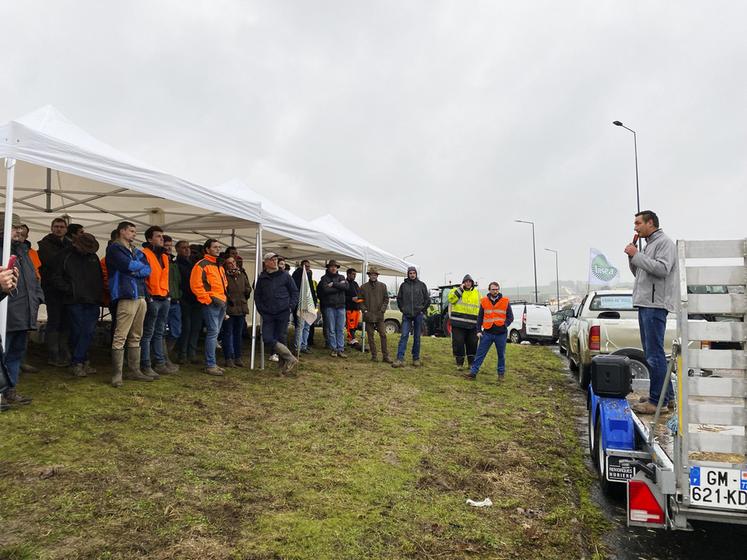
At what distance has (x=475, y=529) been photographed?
3131 mm

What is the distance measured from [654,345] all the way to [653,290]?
1.59ft

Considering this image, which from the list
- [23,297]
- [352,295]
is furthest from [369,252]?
[23,297]

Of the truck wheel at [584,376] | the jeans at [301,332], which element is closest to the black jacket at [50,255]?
the jeans at [301,332]

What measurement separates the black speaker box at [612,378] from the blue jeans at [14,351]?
5.37 metres

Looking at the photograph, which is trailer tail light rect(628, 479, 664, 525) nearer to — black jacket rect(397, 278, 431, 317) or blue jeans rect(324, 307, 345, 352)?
black jacket rect(397, 278, 431, 317)

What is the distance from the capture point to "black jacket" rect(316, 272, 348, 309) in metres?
10.2

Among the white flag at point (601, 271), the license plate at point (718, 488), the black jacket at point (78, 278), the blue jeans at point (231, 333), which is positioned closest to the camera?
the license plate at point (718, 488)

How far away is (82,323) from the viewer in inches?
226

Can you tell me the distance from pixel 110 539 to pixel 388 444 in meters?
2.62

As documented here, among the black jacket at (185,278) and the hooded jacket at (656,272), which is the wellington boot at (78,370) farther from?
the hooded jacket at (656,272)

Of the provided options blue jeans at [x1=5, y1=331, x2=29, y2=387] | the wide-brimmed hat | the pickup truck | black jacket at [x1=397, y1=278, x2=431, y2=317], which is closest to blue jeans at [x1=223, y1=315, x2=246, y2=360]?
the wide-brimmed hat

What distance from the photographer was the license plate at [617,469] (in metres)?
3.27

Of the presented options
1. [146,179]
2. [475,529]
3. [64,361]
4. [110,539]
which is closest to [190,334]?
[64,361]

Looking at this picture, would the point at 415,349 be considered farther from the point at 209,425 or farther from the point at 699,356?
the point at 699,356
